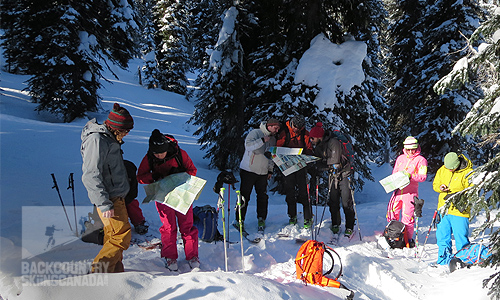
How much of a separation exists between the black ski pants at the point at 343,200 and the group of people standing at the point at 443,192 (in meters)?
0.89

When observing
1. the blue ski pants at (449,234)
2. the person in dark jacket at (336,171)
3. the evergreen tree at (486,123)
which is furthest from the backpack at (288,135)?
the evergreen tree at (486,123)

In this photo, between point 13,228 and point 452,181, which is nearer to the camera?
point 13,228

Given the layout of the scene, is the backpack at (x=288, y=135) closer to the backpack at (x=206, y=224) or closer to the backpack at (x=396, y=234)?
the backpack at (x=206, y=224)

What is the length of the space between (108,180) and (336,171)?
4161 millimetres

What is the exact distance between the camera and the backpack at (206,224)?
5.19 metres

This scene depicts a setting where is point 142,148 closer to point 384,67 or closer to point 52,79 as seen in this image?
point 52,79

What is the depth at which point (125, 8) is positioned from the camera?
9219 mm

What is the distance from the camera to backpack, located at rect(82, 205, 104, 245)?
4.56 meters

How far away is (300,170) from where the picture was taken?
242 inches

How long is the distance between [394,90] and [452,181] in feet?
42.3

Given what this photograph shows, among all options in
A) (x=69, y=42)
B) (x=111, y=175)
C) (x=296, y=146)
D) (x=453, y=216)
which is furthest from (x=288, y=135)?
(x=69, y=42)

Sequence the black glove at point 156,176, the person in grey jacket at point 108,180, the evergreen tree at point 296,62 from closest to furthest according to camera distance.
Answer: the person in grey jacket at point 108,180, the black glove at point 156,176, the evergreen tree at point 296,62

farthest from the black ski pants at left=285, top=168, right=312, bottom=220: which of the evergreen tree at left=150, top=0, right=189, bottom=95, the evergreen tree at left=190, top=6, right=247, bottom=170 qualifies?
the evergreen tree at left=150, top=0, right=189, bottom=95

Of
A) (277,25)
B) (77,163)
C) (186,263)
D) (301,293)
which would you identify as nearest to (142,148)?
(77,163)
